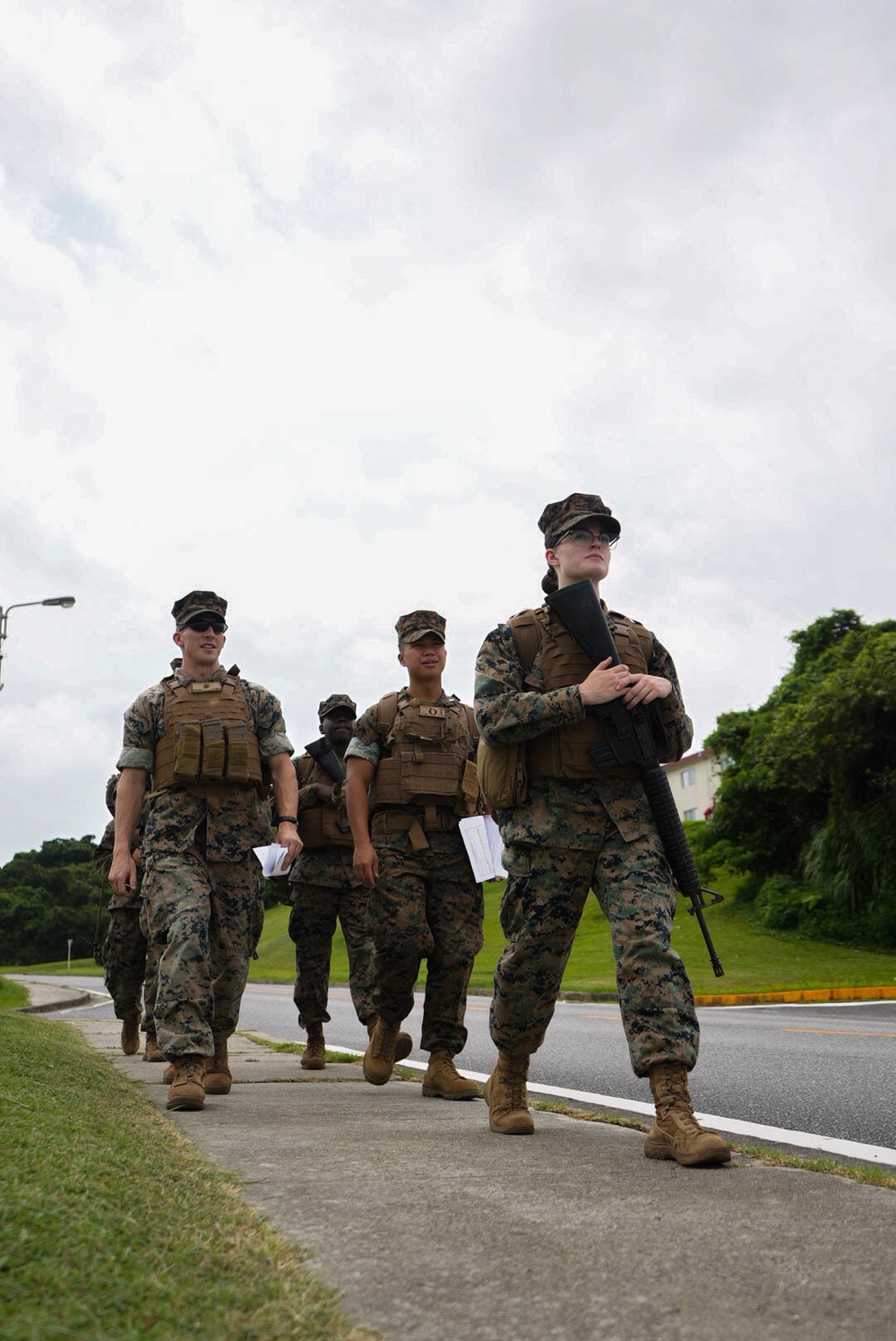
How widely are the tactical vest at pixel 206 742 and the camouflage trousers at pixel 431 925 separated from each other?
2.67 feet

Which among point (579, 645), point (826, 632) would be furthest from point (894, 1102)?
point (826, 632)

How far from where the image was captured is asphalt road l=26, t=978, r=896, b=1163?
18.0ft

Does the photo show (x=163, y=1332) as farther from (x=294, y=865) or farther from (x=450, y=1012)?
(x=294, y=865)

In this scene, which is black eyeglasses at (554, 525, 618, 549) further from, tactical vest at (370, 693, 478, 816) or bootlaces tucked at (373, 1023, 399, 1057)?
bootlaces tucked at (373, 1023, 399, 1057)

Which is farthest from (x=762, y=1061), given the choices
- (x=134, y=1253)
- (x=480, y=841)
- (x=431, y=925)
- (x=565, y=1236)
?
(x=134, y=1253)

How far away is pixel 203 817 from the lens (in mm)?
5691

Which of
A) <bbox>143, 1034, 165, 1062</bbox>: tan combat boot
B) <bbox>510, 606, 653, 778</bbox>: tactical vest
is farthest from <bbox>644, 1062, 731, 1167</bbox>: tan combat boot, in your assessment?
<bbox>143, 1034, 165, 1062</bbox>: tan combat boot

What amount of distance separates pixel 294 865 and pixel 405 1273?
593 cm

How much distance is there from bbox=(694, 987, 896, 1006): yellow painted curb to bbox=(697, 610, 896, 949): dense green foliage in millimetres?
8461

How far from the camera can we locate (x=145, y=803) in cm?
596

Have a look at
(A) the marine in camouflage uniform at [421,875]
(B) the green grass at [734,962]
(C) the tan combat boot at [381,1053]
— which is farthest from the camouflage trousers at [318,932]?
(B) the green grass at [734,962]

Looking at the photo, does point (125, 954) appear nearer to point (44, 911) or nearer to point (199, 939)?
point (199, 939)

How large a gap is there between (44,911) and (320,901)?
2883 inches

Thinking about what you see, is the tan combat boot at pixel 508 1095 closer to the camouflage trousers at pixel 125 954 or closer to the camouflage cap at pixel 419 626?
the camouflage cap at pixel 419 626
